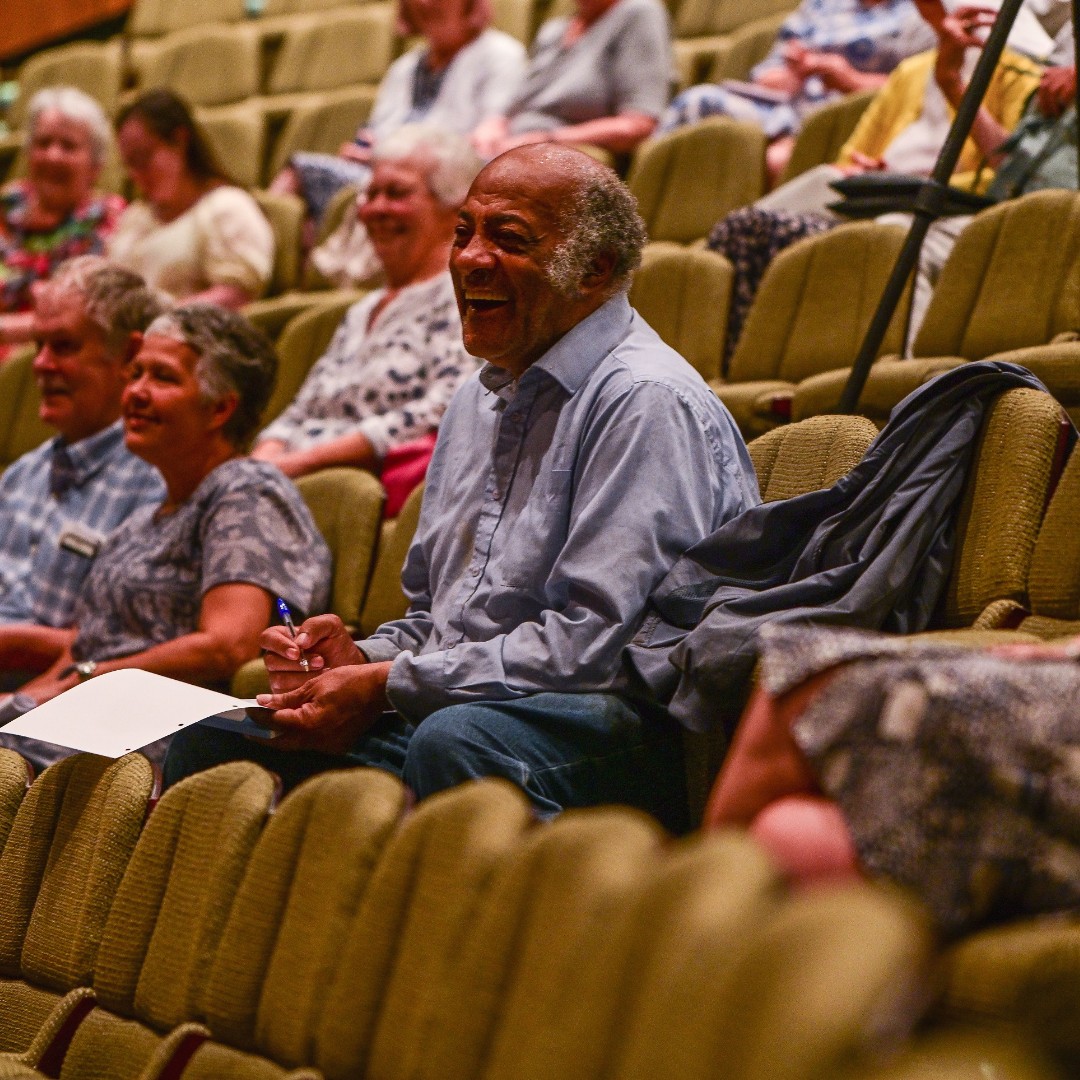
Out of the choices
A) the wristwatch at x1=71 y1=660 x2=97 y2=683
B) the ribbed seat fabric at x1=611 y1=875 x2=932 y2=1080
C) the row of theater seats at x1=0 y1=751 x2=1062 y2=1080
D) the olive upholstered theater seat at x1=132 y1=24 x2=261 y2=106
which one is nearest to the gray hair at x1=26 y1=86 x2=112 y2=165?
the olive upholstered theater seat at x1=132 y1=24 x2=261 y2=106

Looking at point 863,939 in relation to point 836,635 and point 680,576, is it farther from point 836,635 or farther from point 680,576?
point 680,576

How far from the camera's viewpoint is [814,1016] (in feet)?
1.84

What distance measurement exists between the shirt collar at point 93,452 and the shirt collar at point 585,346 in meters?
0.80

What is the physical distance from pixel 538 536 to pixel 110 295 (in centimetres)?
98

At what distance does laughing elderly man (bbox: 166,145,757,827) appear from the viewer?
1161 millimetres

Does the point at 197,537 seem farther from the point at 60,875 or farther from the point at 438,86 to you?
the point at 438,86

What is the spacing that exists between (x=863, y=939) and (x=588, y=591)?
608mm

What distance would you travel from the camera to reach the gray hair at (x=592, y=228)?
4.34 ft

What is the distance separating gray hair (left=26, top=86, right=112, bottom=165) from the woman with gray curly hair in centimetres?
153

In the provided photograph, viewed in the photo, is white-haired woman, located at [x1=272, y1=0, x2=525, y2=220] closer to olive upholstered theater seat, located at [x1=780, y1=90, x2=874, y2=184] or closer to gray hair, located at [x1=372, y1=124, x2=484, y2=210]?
olive upholstered theater seat, located at [x1=780, y1=90, x2=874, y2=184]

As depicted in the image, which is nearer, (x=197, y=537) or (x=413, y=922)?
(x=413, y=922)

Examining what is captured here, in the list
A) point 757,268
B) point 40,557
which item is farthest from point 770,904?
point 757,268

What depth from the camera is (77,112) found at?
3121 mm

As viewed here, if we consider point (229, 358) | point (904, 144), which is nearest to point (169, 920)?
point (229, 358)
